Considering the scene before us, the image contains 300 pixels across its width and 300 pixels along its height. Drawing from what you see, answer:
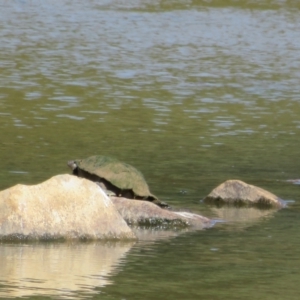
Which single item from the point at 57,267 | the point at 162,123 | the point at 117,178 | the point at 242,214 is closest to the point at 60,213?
the point at 57,267

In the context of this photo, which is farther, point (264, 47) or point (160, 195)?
point (264, 47)

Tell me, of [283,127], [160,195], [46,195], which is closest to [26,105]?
[283,127]

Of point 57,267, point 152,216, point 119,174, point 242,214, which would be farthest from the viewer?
point 119,174

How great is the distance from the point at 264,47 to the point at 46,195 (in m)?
20.0

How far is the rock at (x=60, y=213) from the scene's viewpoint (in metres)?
8.72

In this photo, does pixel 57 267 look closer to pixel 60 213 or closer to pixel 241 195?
pixel 60 213

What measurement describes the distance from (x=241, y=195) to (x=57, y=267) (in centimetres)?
330

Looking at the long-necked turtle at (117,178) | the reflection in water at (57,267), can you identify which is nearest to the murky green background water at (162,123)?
the reflection in water at (57,267)

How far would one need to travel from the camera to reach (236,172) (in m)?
12.9

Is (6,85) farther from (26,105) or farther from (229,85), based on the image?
(229,85)

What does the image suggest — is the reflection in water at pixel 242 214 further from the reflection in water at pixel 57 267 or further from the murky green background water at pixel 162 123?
the reflection in water at pixel 57 267

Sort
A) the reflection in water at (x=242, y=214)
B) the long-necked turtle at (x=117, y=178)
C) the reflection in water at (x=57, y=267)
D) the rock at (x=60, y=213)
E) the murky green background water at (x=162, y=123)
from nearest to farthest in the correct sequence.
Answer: the reflection in water at (x=57, y=267), the murky green background water at (x=162, y=123), the rock at (x=60, y=213), the reflection in water at (x=242, y=214), the long-necked turtle at (x=117, y=178)

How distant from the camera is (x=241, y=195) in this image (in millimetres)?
10844

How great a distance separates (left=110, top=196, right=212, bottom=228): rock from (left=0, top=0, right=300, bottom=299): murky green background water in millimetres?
218
